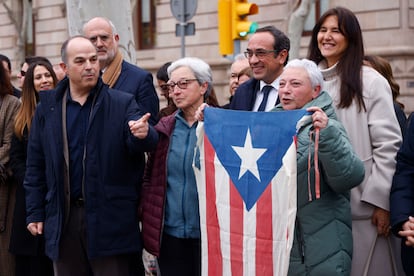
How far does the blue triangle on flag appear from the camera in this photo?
15.7 ft

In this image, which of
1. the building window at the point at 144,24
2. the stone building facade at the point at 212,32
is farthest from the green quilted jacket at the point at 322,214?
the building window at the point at 144,24

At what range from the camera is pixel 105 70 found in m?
6.41

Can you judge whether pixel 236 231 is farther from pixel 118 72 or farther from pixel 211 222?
pixel 118 72

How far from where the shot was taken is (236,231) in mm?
5004

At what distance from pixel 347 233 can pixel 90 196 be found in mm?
1622

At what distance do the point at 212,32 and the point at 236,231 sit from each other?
1949 centimetres

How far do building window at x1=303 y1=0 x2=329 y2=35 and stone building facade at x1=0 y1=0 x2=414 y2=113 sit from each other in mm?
58

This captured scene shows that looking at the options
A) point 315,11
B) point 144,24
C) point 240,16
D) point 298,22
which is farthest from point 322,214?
point 144,24

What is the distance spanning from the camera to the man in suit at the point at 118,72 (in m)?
6.25

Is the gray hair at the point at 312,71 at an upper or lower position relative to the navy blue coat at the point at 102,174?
upper

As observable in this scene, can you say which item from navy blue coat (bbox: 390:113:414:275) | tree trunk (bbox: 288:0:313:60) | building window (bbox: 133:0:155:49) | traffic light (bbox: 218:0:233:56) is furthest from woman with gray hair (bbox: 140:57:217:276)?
building window (bbox: 133:0:155:49)

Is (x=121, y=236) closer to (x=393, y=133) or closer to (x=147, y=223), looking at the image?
(x=147, y=223)

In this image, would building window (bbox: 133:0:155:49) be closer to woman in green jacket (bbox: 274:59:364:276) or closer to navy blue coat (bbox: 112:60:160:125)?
navy blue coat (bbox: 112:60:160:125)

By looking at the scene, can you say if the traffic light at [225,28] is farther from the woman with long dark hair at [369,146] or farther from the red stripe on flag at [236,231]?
the red stripe on flag at [236,231]
